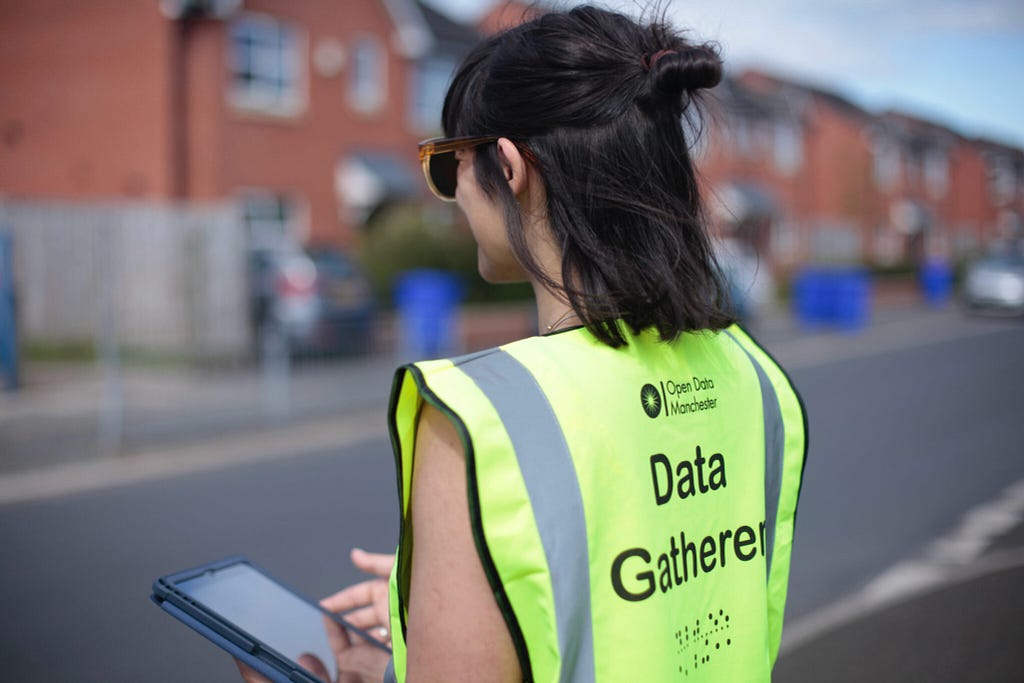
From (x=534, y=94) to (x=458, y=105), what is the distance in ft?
0.56

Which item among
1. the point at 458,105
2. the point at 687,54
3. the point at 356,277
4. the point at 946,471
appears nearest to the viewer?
the point at 687,54

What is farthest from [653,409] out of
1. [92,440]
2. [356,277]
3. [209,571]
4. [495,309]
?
[495,309]

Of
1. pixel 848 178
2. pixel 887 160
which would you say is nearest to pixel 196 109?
pixel 848 178

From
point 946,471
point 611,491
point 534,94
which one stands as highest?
point 534,94

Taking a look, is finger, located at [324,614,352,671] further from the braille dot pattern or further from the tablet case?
the braille dot pattern

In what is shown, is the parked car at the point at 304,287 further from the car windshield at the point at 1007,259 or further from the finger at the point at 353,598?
the car windshield at the point at 1007,259

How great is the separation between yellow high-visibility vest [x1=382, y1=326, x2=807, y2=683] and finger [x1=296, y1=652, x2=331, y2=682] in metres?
0.29

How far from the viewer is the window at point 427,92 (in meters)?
24.3

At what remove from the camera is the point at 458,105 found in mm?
1396

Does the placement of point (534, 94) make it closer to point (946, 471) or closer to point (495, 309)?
point (946, 471)

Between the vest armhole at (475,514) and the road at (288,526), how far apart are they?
281 cm

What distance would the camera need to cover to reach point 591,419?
45.7 inches

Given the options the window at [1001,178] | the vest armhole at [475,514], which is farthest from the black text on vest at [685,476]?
the window at [1001,178]

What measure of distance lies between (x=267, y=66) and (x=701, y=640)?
21125 mm
